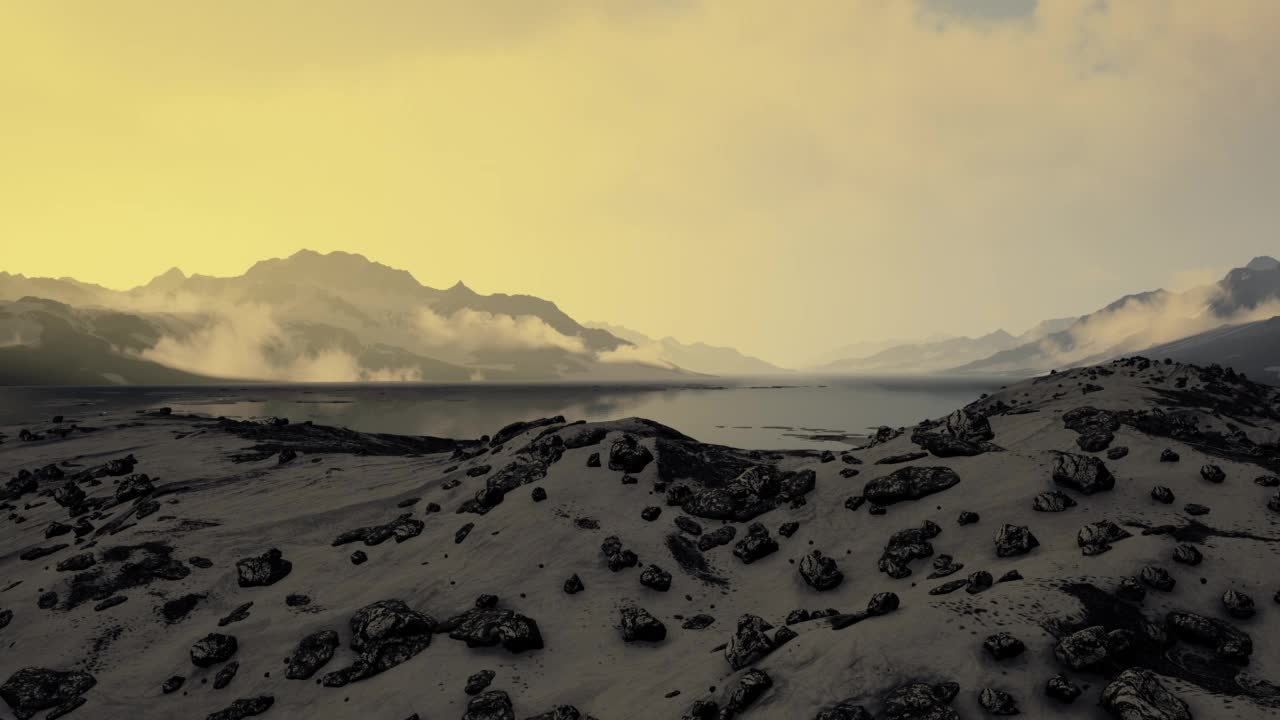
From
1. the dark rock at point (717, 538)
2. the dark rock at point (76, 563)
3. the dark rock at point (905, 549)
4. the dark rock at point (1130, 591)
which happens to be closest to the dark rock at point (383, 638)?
the dark rock at point (717, 538)

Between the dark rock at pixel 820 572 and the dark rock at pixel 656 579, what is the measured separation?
5.63 meters

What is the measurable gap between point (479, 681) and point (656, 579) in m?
8.61

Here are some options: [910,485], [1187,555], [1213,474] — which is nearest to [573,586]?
[910,485]

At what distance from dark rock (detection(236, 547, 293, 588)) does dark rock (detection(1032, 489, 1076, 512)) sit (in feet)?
110

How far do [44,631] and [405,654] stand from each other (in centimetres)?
1660

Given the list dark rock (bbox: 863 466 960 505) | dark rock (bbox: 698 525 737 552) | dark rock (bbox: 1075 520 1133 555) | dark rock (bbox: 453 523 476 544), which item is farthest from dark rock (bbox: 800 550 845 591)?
dark rock (bbox: 453 523 476 544)

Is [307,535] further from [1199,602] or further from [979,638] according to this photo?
[1199,602]

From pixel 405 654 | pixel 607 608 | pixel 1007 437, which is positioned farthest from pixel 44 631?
pixel 1007 437

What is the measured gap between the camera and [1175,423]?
43656mm

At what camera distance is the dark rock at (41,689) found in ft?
72.4

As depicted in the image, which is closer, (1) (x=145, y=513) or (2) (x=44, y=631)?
(2) (x=44, y=631)

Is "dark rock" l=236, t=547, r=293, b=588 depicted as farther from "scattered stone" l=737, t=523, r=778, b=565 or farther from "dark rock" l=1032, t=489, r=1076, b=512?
"dark rock" l=1032, t=489, r=1076, b=512

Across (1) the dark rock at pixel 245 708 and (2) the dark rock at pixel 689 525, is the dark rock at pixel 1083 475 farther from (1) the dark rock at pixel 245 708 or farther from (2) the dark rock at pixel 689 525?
(1) the dark rock at pixel 245 708

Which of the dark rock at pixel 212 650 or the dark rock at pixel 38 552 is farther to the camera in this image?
the dark rock at pixel 38 552
